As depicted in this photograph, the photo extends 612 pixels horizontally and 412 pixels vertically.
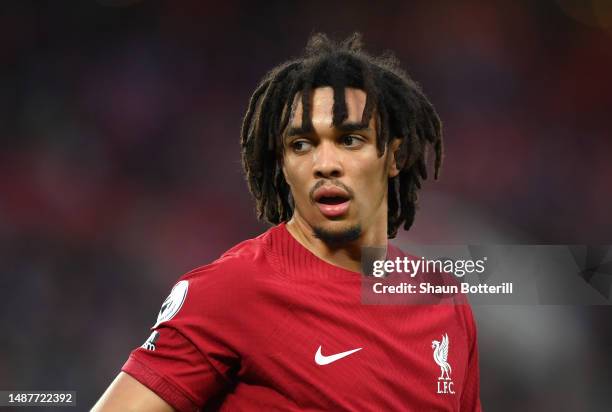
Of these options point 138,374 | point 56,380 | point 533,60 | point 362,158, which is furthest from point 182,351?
point 533,60

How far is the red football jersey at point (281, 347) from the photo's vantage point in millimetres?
2307

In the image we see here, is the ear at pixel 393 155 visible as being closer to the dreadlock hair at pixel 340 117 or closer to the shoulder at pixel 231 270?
the dreadlock hair at pixel 340 117

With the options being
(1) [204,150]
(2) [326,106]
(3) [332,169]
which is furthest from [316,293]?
(1) [204,150]

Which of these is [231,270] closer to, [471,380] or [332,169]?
[332,169]

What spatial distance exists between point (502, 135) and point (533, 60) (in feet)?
2.02

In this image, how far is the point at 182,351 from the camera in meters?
2.30

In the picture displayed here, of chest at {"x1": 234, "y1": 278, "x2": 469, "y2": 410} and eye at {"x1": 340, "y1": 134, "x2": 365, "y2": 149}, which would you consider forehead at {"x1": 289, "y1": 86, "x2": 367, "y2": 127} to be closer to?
eye at {"x1": 340, "y1": 134, "x2": 365, "y2": 149}

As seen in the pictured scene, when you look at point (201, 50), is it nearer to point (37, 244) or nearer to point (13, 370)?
point (37, 244)

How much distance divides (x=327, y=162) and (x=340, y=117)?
0.15 meters

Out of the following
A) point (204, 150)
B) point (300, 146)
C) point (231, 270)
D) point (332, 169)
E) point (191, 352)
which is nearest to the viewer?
point (191, 352)

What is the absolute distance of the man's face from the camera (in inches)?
102

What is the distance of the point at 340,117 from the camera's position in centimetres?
262

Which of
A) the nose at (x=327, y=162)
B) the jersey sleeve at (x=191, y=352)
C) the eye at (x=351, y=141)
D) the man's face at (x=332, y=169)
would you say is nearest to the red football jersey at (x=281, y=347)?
the jersey sleeve at (x=191, y=352)

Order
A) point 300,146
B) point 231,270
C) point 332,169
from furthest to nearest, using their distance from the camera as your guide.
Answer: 1. point 300,146
2. point 332,169
3. point 231,270
